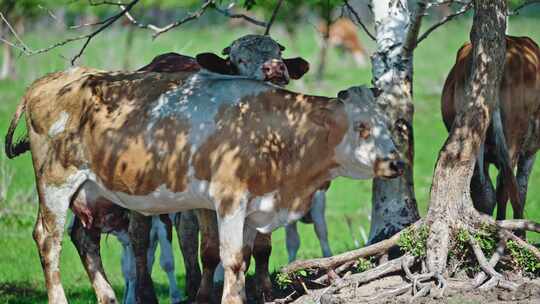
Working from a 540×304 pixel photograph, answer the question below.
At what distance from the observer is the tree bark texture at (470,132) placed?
28.3ft

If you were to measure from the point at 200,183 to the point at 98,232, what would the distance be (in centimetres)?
152

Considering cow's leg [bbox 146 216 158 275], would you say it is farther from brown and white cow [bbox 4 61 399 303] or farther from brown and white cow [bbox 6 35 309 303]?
brown and white cow [bbox 4 61 399 303]

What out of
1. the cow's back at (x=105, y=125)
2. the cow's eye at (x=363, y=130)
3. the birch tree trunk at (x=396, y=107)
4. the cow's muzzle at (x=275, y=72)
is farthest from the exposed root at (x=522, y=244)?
the cow's back at (x=105, y=125)

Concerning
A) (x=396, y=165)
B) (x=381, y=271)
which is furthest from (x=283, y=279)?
(x=396, y=165)

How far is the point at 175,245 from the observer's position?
56.6ft

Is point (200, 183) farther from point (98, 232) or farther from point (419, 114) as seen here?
point (419, 114)

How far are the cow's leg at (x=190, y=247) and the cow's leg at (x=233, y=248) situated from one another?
6.55ft

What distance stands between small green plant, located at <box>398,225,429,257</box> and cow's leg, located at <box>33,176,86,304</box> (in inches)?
102

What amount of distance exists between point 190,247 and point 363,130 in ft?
9.13

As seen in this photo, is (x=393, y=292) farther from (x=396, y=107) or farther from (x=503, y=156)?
(x=396, y=107)

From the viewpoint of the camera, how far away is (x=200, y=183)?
27.2ft

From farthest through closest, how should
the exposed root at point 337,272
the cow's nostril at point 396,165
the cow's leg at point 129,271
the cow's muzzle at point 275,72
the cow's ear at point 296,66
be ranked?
the cow's leg at point 129,271 → the cow's ear at point 296,66 → the cow's muzzle at point 275,72 → the exposed root at point 337,272 → the cow's nostril at point 396,165

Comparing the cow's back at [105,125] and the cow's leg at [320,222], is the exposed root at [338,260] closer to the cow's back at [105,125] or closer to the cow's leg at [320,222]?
the cow's back at [105,125]

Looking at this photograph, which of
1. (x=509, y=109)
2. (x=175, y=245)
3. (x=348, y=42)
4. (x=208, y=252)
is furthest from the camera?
(x=348, y=42)
